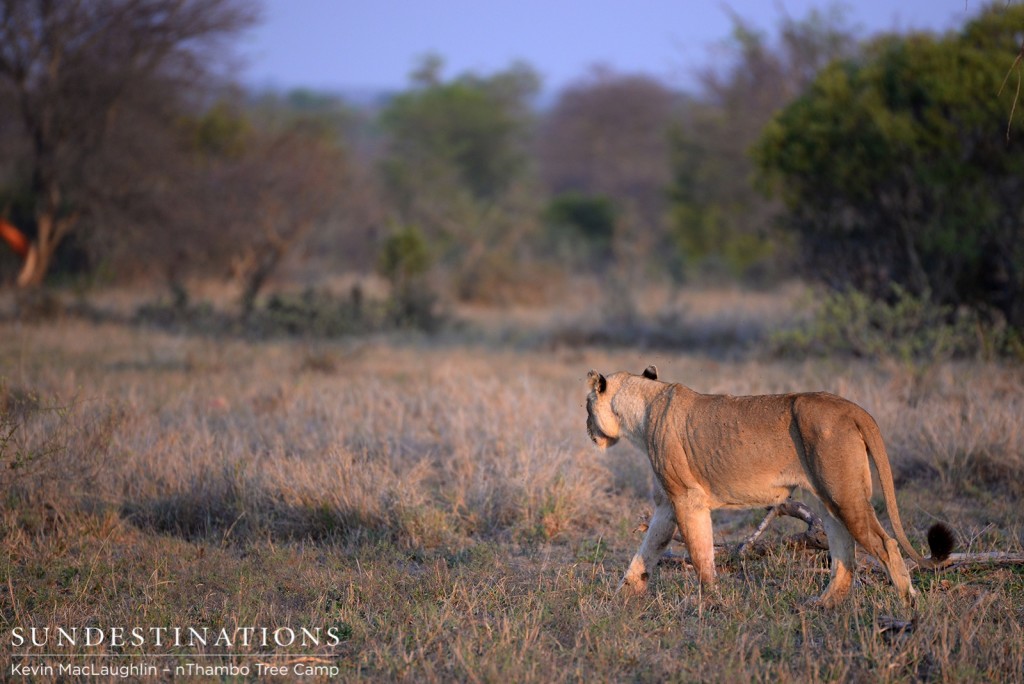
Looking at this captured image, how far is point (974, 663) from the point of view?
13.2ft

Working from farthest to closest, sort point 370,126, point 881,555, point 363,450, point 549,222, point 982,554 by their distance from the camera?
point 370,126 < point 549,222 < point 363,450 < point 982,554 < point 881,555

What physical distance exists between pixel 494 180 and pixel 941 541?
104 ft

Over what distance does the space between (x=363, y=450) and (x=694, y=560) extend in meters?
3.03

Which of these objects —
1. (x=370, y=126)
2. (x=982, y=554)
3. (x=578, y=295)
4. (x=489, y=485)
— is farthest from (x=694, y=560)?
(x=370, y=126)

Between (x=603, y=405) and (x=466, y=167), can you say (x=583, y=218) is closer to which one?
(x=466, y=167)

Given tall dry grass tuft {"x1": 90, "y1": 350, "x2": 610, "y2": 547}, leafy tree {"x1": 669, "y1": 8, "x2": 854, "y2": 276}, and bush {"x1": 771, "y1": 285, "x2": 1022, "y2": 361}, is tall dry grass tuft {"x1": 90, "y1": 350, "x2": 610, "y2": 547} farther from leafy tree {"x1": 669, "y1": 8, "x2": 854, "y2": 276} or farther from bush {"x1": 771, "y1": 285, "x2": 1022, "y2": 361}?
leafy tree {"x1": 669, "y1": 8, "x2": 854, "y2": 276}

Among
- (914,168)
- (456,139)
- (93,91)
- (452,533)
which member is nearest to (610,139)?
(456,139)

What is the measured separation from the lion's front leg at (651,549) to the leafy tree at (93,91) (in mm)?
15637

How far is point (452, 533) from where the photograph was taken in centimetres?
604

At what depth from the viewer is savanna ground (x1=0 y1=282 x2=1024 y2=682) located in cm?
422

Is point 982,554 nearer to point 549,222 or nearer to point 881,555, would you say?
point 881,555

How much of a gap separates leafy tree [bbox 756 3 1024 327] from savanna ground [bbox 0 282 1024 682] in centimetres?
243

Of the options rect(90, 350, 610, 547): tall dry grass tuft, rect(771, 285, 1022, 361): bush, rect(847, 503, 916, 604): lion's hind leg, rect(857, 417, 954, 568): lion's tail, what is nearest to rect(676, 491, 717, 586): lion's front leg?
rect(847, 503, 916, 604): lion's hind leg

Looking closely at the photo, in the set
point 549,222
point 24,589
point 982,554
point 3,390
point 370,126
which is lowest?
point 24,589
